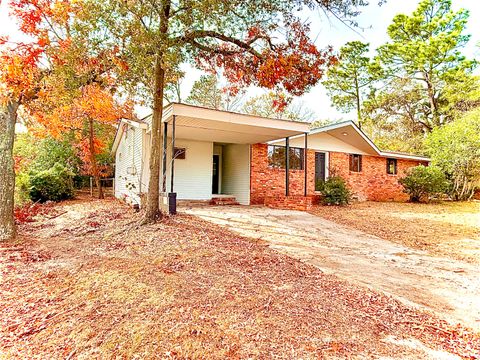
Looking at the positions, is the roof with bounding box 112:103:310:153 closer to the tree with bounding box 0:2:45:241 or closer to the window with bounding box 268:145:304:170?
the window with bounding box 268:145:304:170

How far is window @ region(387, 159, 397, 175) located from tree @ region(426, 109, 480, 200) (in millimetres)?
2066

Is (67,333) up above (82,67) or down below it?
below

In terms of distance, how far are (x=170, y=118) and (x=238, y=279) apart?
5757 millimetres

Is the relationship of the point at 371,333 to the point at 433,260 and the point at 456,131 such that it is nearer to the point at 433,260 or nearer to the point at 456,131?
the point at 433,260

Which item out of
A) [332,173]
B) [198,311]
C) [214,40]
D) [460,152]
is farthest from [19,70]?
[460,152]

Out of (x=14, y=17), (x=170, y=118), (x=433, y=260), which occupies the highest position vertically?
(x=14, y=17)

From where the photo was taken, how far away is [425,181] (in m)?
14.9

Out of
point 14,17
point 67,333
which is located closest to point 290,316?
point 67,333

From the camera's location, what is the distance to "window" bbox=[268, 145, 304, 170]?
1301 cm

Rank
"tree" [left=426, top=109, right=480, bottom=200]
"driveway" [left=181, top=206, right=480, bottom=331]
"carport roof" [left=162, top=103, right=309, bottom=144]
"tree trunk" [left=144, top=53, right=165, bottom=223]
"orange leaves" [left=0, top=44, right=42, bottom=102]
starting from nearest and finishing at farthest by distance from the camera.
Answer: "driveway" [left=181, top=206, right=480, bottom=331] → "orange leaves" [left=0, top=44, right=42, bottom=102] → "tree trunk" [left=144, top=53, right=165, bottom=223] → "carport roof" [left=162, top=103, right=309, bottom=144] → "tree" [left=426, top=109, right=480, bottom=200]

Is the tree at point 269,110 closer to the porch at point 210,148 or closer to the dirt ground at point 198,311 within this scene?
the porch at point 210,148

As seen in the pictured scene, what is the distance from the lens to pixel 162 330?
8.67ft

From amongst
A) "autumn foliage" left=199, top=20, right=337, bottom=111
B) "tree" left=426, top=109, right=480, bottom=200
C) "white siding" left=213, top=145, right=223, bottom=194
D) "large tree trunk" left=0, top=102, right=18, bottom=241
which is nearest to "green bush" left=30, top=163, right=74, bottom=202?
"white siding" left=213, top=145, right=223, bottom=194

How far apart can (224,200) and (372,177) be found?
927 centimetres
